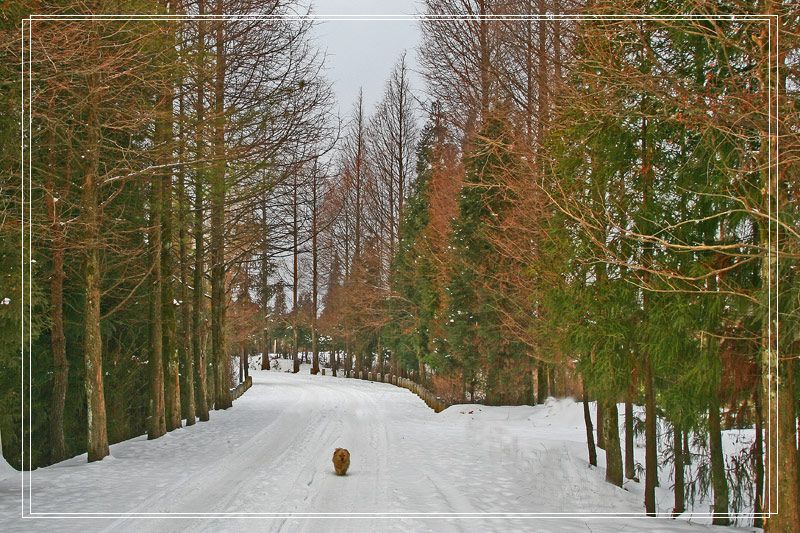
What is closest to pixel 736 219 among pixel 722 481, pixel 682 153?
pixel 682 153

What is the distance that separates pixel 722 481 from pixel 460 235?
Result: 13665mm

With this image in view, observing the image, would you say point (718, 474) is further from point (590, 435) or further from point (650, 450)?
point (590, 435)

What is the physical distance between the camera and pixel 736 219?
6488mm

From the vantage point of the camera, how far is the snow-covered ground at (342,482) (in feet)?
23.0

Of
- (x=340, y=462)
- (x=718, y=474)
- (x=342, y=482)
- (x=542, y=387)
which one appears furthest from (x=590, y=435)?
(x=542, y=387)

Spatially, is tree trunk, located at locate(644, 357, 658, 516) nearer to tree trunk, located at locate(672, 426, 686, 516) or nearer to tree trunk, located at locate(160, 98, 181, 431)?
tree trunk, located at locate(672, 426, 686, 516)

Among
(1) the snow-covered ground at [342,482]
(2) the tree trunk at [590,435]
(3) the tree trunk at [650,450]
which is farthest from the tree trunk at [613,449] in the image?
(3) the tree trunk at [650,450]

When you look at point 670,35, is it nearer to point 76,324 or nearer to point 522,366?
point 76,324

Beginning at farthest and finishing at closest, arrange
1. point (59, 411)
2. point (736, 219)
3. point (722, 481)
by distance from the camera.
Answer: point (59, 411) → point (722, 481) → point (736, 219)

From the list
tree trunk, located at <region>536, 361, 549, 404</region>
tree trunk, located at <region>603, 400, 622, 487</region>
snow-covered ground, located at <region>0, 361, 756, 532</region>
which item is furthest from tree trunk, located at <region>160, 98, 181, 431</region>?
tree trunk, located at <region>536, 361, 549, 404</region>

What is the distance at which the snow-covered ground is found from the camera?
7000 millimetres

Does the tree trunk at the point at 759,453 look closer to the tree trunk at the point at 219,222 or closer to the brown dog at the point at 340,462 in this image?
the brown dog at the point at 340,462

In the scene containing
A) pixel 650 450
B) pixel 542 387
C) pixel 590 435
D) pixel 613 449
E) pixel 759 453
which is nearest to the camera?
pixel 759 453

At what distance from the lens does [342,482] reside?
9.23 m
